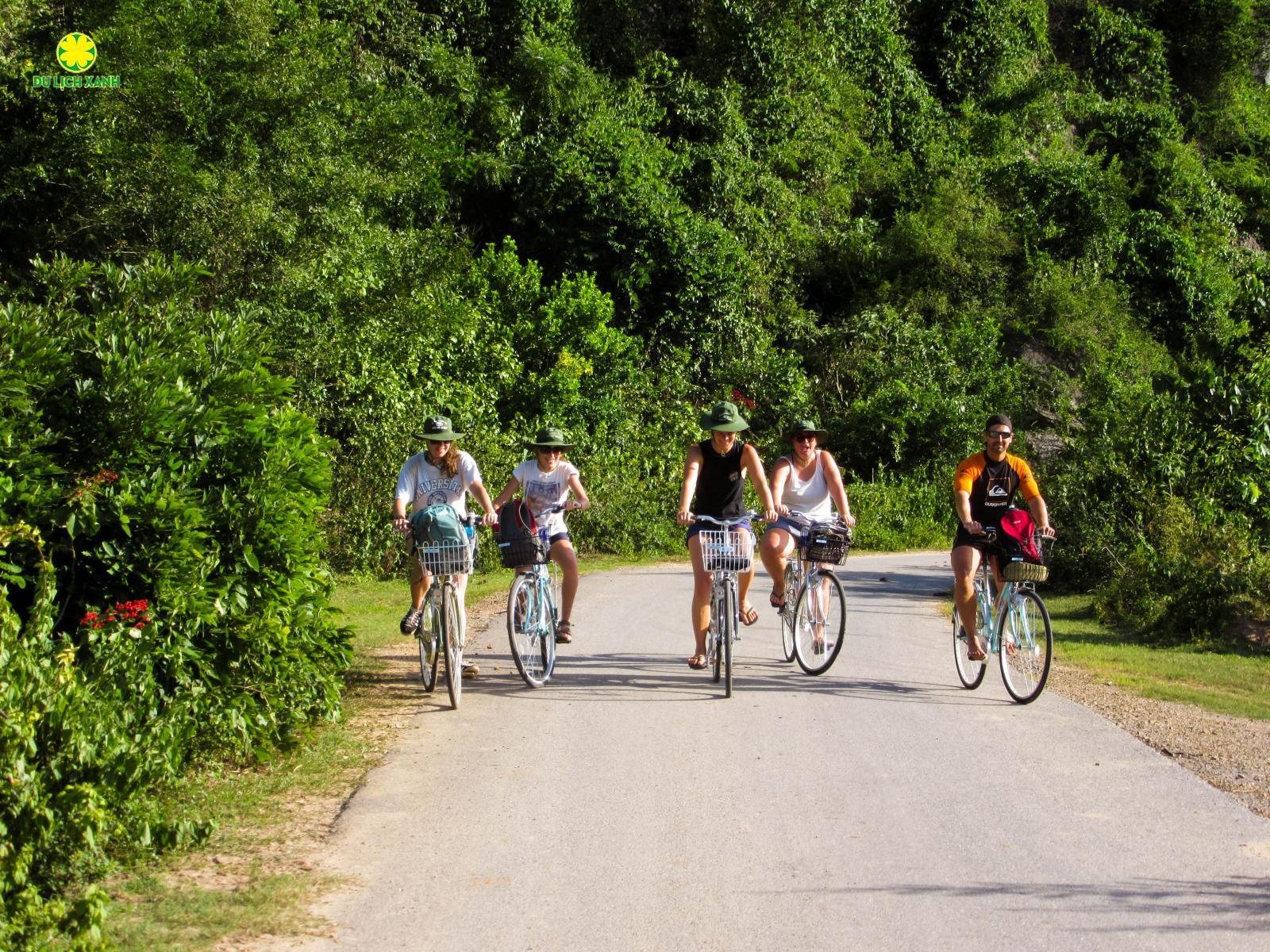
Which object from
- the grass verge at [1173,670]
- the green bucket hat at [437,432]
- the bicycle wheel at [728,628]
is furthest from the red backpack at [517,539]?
the grass verge at [1173,670]

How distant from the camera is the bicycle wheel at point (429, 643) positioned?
901 centimetres

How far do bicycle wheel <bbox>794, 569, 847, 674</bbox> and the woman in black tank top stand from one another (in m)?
0.50

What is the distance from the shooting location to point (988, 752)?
7652mm

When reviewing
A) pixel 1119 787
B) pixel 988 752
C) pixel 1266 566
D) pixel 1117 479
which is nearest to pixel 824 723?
pixel 988 752

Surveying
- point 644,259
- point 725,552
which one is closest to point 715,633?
point 725,552

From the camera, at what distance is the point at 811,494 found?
10281 mm

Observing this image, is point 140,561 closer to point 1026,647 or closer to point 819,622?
point 819,622

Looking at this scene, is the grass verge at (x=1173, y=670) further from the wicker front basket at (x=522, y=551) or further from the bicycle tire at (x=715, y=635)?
the wicker front basket at (x=522, y=551)

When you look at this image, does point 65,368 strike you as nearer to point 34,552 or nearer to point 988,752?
point 34,552

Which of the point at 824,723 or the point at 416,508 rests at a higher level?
the point at 416,508

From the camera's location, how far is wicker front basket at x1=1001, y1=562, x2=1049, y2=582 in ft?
29.7

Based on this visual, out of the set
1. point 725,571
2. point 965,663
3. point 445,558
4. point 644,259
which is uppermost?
point 644,259

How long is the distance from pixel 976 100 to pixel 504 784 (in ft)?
130

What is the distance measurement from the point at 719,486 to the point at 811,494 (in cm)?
90
